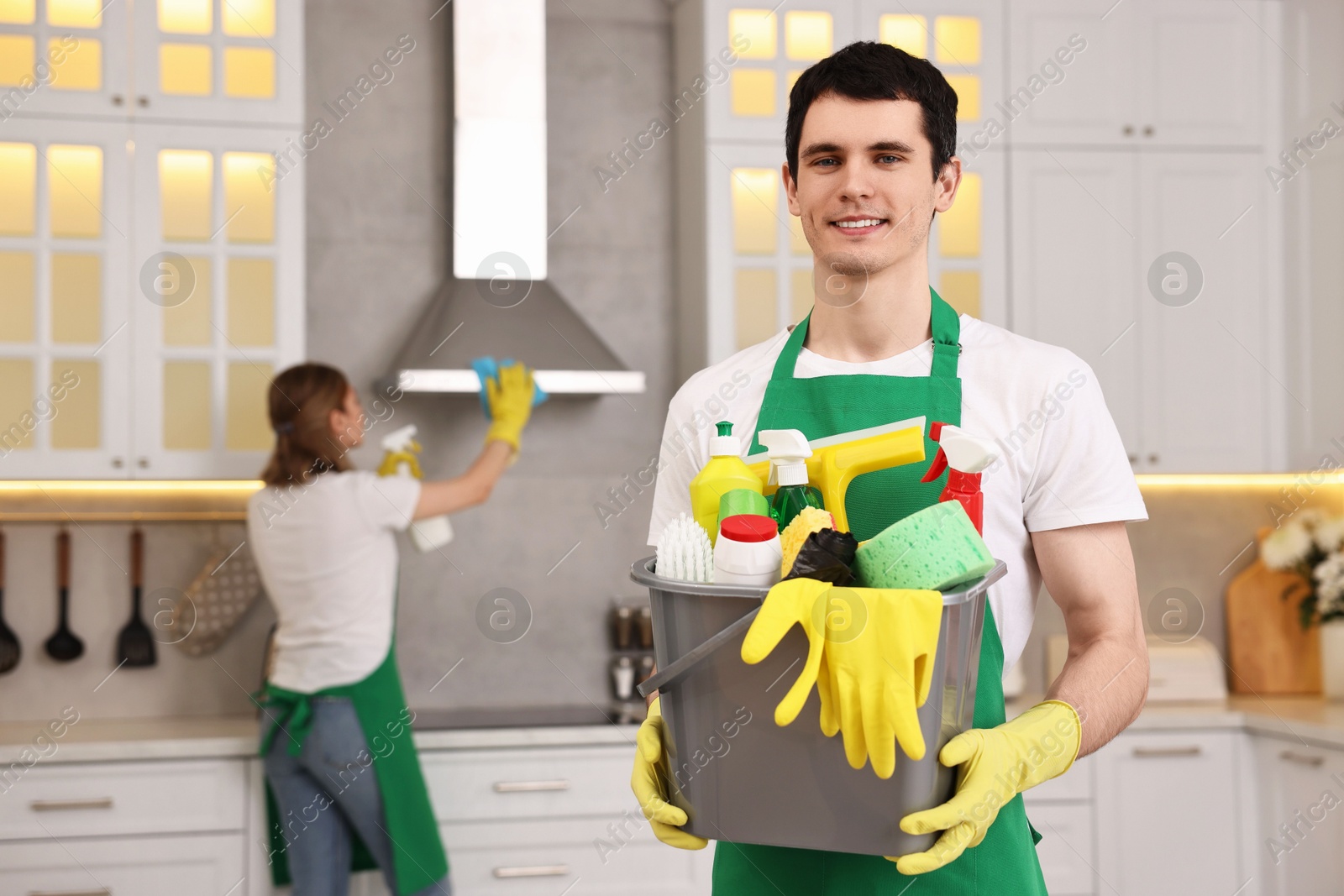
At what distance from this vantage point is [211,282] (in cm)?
235

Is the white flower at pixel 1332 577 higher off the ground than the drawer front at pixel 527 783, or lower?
higher

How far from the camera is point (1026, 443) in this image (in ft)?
3.31

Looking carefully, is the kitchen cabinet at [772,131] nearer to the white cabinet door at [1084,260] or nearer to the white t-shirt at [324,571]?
the white cabinet door at [1084,260]

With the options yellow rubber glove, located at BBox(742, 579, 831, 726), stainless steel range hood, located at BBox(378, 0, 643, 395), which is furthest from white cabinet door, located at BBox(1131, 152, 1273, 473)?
yellow rubber glove, located at BBox(742, 579, 831, 726)

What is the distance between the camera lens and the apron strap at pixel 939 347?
1057 millimetres

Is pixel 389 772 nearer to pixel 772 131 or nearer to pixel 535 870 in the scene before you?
pixel 535 870

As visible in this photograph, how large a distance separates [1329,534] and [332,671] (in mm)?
2379

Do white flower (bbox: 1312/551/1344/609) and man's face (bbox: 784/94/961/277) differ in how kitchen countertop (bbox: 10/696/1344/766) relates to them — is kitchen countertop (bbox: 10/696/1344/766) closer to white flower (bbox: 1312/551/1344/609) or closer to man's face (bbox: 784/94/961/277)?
white flower (bbox: 1312/551/1344/609)

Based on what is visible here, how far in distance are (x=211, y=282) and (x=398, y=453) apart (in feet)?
1.86

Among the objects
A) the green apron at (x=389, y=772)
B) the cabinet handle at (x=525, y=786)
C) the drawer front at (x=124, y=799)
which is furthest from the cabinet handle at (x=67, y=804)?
the cabinet handle at (x=525, y=786)

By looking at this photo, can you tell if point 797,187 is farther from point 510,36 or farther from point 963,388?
point 510,36

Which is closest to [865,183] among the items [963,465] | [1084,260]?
[963,465]

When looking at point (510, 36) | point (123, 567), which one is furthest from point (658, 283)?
point (123, 567)

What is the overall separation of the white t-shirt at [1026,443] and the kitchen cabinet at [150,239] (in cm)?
163
